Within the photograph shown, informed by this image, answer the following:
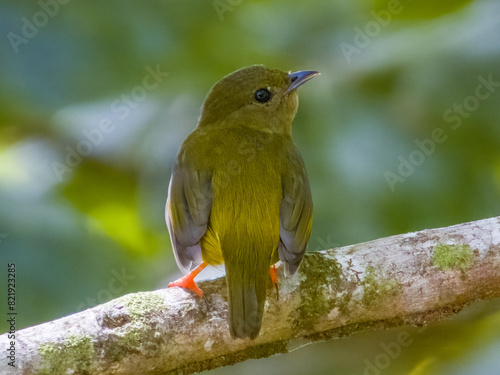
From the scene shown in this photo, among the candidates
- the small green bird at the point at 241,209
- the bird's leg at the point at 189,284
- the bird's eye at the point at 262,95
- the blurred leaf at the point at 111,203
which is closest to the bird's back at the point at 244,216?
the small green bird at the point at 241,209

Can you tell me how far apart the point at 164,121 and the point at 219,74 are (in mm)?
403

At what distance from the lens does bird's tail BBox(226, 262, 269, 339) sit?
2873 millimetres

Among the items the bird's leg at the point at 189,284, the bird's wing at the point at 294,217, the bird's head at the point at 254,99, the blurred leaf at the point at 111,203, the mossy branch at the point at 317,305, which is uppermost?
the bird's head at the point at 254,99

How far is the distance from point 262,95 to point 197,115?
0.55 meters

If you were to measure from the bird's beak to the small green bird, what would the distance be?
→ 1cm

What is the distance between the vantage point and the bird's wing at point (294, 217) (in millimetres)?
3166

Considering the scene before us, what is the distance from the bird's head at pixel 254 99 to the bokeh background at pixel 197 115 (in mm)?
199

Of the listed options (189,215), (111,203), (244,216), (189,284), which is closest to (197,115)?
(111,203)

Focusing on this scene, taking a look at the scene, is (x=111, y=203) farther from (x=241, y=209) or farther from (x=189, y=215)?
(x=241, y=209)

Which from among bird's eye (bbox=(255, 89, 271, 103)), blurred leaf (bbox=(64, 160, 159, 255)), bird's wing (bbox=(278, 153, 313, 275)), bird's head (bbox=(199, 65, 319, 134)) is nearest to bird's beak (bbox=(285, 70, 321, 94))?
bird's head (bbox=(199, 65, 319, 134))

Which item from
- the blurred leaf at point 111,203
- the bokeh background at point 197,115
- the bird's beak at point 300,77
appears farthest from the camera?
the bird's beak at point 300,77

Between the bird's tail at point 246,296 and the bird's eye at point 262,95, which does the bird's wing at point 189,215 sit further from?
→ the bird's eye at point 262,95

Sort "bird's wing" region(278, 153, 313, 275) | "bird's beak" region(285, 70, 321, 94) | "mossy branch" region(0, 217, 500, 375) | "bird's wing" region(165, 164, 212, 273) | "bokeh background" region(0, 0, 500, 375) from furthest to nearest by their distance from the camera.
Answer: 1. "bird's beak" region(285, 70, 321, 94)
2. "bokeh background" region(0, 0, 500, 375)
3. "bird's wing" region(165, 164, 212, 273)
4. "bird's wing" region(278, 153, 313, 275)
5. "mossy branch" region(0, 217, 500, 375)

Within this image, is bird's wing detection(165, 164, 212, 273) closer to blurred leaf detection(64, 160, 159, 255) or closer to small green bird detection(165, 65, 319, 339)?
small green bird detection(165, 65, 319, 339)
